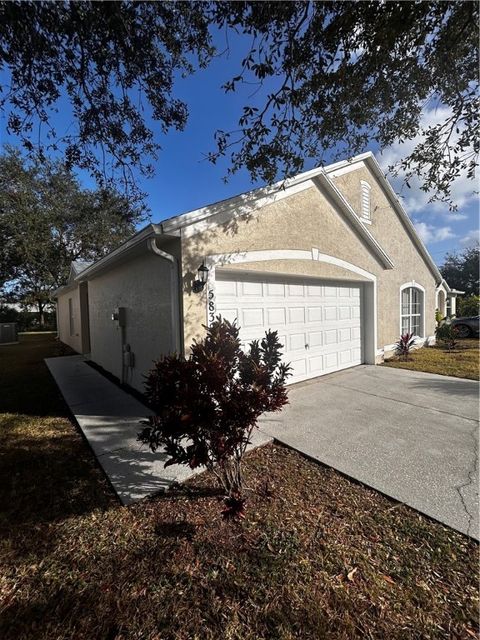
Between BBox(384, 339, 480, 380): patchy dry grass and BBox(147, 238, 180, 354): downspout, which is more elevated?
BBox(147, 238, 180, 354): downspout

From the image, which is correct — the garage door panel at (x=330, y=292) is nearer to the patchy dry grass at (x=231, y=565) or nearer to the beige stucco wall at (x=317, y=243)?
the beige stucco wall at (x=317, y=243)

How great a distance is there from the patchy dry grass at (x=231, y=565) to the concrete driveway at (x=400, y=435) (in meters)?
0.32

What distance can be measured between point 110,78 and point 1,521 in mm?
5788

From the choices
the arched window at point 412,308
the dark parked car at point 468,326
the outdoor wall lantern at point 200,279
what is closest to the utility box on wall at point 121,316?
the outdoor wall lantern at point 200,279

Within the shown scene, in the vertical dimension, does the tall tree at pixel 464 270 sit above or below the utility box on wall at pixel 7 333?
above

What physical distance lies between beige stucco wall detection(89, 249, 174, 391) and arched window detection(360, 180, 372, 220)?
7.00 metres

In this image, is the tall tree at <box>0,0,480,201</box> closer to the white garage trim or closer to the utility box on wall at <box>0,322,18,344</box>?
the white garage trim

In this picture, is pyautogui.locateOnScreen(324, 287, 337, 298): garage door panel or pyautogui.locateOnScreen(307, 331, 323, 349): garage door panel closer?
pyautogui.locateOnScreen(307, 331, 323, 349): garage door panel

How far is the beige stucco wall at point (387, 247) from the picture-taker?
918cm

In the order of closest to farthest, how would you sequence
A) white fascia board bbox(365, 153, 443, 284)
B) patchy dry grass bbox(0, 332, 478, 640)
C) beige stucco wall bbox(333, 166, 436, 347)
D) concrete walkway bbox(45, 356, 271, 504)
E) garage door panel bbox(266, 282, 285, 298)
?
1. patchy dry grass bbox(0, 332, 478, 640)
2. concrete walkway bbox(45, 356, 271, 504)
3. garage door panel bbox(266, 282, 285, 298)
4. beige stucco wall bbox(333, 166, 436, 347)
5. white fascia board bbox(365, 153, 443, 284)

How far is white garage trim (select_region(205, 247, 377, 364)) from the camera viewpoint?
5.30m

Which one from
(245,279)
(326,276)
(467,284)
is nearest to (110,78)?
(245,279)

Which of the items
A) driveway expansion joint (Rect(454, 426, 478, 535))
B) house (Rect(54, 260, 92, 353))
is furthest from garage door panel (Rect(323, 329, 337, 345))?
house (Rect(54, 260, 92, 353))

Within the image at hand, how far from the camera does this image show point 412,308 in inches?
467
